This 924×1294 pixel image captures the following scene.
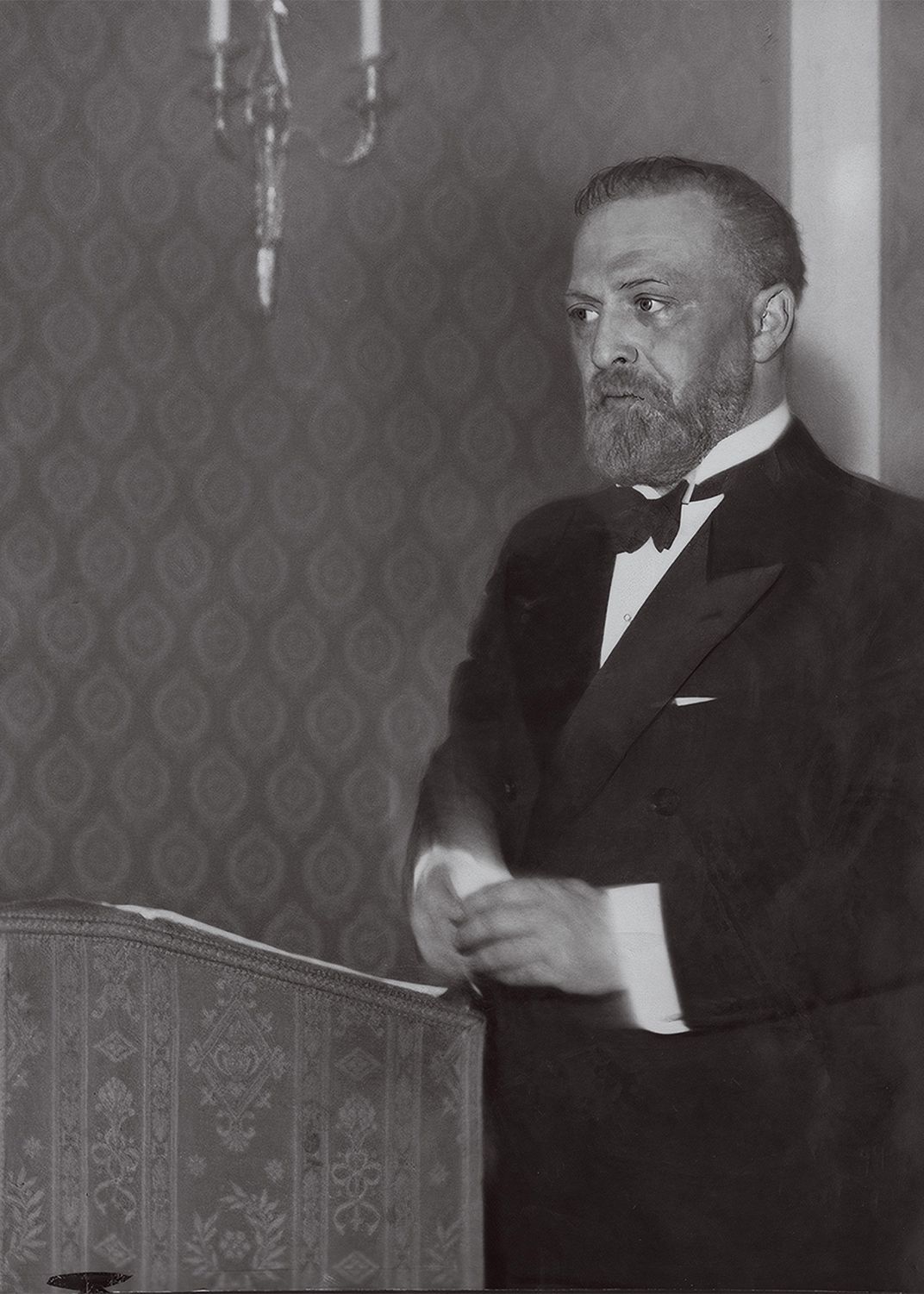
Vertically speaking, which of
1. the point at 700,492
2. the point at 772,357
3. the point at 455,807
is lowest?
the point at 455,807

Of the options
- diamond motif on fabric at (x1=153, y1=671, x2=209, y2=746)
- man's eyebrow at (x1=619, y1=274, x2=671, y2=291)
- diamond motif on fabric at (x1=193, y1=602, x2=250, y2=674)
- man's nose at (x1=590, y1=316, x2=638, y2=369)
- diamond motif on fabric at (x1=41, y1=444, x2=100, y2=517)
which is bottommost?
diamond motif on fabric at (x1=153, y1=671, x2=209, y2=746)

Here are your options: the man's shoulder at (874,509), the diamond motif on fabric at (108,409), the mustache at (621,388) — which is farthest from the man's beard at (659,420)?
the diamond motif on fabric at (108,409)

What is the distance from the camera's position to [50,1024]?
2.83 m

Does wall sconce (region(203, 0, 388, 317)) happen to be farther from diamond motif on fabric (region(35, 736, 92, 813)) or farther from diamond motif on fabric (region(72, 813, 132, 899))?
diamond motif on fabric (region(72, 813, 132, 899))

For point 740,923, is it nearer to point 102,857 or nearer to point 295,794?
point 295,794

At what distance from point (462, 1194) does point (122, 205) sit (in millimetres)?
1872

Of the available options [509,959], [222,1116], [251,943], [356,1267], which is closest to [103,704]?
[251,943]

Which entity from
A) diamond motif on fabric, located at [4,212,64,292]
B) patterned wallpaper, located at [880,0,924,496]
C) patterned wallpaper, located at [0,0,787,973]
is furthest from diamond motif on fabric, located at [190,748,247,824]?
patterned wallpaper, located at [880,0,924,496]

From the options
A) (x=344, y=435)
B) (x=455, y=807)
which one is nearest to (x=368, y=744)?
(x=455, y=807)

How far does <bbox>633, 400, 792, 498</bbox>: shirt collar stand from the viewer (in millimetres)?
3014

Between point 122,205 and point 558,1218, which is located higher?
point 122,205

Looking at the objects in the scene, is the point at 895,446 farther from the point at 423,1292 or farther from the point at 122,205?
the point at 423,1292

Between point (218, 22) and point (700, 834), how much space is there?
175 cm

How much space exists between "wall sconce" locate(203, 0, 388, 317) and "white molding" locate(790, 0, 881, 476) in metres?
0.82
